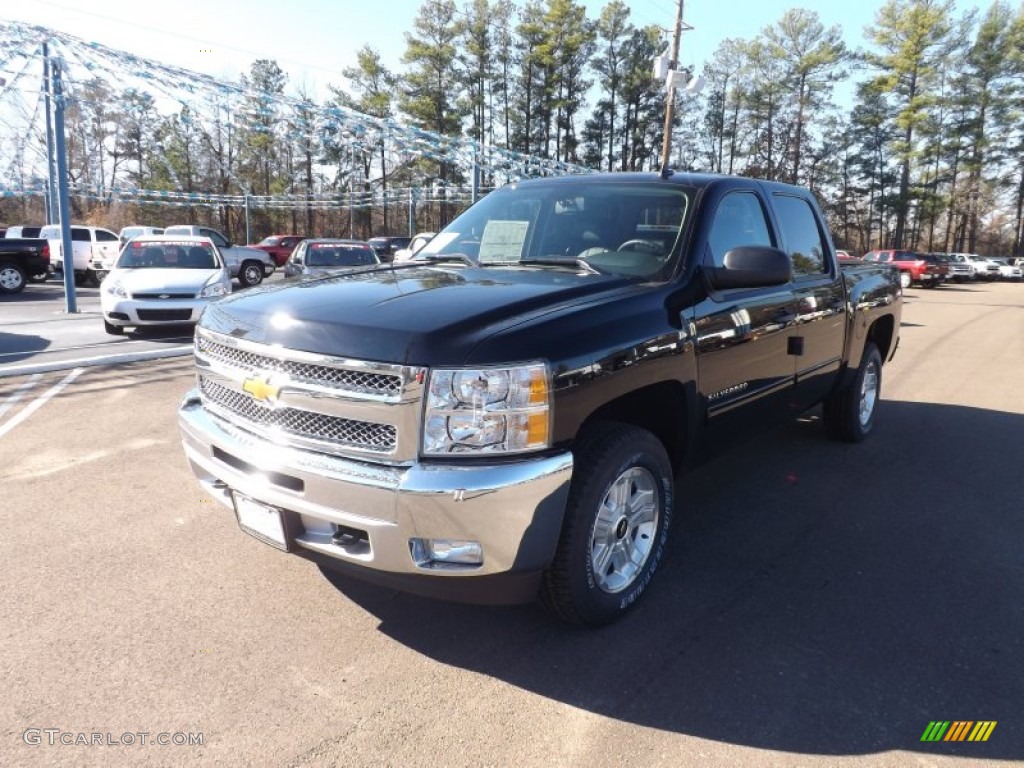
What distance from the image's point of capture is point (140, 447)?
534 cm

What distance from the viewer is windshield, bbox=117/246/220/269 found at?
460 inches

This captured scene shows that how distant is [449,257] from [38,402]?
4894 millimetres

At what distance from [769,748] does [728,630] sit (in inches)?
27.2

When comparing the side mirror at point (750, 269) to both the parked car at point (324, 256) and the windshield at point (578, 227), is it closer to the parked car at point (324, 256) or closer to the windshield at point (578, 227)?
the windshield at point (578, 227)

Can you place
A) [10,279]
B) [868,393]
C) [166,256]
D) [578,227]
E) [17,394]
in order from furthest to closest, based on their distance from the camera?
[10,279] < [166,256] < [17,394] < [868,393] < [578,227]

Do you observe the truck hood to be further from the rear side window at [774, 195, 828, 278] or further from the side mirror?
the rear side window at [774, 195, 828, 278]

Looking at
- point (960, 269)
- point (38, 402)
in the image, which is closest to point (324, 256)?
point (38, 402)

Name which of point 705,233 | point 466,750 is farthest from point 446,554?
point 705,233

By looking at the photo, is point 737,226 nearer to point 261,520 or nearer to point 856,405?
point 856,405

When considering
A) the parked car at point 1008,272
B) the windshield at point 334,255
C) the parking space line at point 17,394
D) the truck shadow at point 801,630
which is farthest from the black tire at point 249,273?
→ the parked car at point 1008,272

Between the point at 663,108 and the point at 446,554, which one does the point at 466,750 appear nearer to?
the point at 446,554

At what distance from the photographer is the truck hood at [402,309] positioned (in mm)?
2457

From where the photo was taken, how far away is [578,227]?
3.86 m

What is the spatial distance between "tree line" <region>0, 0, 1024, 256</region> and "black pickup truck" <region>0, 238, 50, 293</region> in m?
21.6
